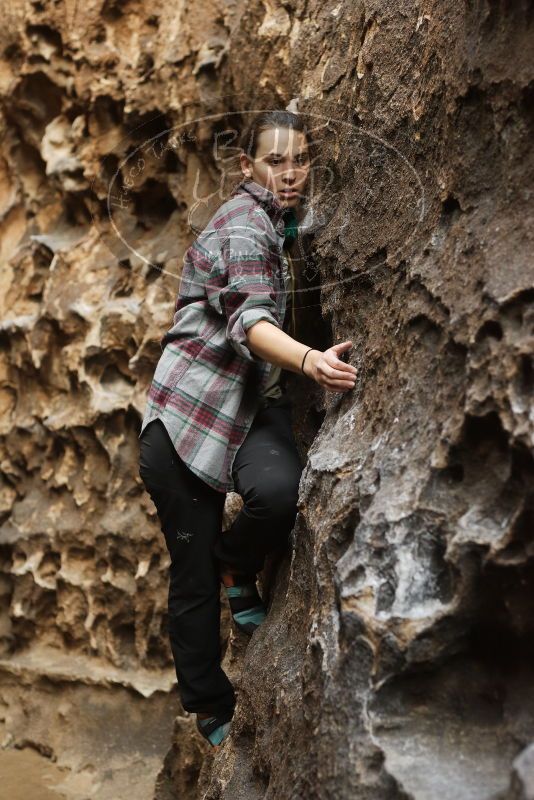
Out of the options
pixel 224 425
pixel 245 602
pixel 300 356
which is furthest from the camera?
pixel 245 602

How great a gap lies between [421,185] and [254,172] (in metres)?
0.45

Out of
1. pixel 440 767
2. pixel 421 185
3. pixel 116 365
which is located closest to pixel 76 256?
pixel 116 365

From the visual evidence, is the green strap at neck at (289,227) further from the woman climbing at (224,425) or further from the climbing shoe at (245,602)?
the climbing shoe at (245,602)

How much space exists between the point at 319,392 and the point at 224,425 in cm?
28

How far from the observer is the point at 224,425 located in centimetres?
204

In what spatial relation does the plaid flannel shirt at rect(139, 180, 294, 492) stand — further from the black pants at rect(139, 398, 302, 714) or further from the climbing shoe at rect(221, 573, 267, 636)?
the climbing shoe at rect(221, 573, 267, 636)

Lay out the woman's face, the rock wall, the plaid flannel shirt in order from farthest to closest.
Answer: the woman's face, the plaid flannel shirt, the rock wall

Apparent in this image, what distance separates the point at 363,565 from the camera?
4.83 ft

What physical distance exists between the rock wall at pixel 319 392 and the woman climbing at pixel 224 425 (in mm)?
104

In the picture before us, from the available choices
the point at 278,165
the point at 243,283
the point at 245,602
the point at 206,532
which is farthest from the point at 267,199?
the point at 245,602

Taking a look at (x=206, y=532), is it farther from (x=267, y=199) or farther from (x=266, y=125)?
(x=266, y=125)

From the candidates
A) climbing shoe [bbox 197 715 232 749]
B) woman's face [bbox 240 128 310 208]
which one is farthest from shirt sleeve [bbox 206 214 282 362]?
climbing shoe [bbox 197 715 232 749]

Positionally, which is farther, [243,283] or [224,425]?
[224,425]

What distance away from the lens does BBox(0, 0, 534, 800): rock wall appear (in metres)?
1.37
